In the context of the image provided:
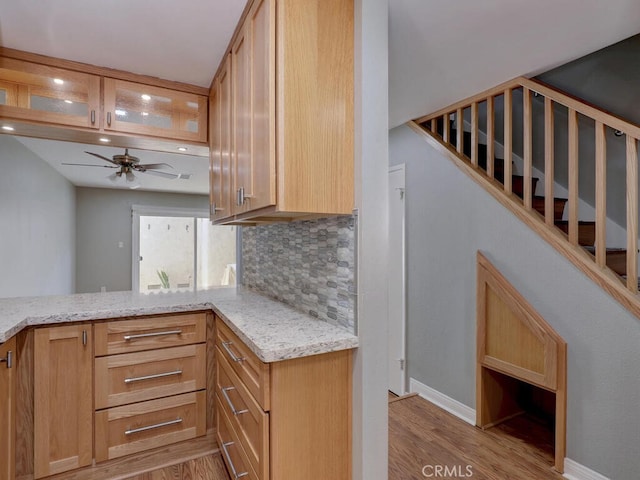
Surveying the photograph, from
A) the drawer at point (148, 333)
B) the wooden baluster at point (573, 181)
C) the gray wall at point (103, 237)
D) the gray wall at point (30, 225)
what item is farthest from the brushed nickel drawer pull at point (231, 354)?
the gray wall at point (103, 237)

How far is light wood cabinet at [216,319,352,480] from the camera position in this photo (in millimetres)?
1205

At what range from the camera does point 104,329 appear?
178 centimetres

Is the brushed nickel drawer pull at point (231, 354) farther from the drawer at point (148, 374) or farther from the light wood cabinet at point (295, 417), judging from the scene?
the drawer at point (148, 374)

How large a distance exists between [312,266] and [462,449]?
4.83ft

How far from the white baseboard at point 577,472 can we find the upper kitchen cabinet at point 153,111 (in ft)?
9.60

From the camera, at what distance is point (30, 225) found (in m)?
3.42

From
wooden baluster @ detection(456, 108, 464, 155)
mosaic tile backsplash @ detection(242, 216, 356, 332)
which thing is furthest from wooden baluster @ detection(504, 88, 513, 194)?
mosaic tile backsplash @ detection(242, 216, 356, 332)

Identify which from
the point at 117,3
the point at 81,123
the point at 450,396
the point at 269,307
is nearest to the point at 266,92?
the point at 117,3

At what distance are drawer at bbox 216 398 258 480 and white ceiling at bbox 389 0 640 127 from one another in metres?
2.02

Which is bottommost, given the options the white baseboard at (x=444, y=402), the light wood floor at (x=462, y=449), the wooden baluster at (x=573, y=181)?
the light wood floor at (x=462, y=449)

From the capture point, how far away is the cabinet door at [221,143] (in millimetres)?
→ 1892

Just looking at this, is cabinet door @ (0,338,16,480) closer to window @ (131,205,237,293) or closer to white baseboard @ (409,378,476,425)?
white baseboard @ (409,378,476,425)

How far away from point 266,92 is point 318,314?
1.00 meters

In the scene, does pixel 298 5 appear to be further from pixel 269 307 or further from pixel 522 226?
pixel 522 226
